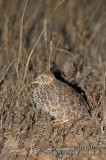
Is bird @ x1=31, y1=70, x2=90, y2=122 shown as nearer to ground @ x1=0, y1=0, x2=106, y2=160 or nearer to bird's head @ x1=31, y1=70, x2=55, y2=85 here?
bird's head @ x1=31, y1=70, x2=55, y2=85

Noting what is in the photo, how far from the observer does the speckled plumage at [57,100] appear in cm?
456

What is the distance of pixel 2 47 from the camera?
7.32 meters

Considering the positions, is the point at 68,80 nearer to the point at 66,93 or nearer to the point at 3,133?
the point at 66,93

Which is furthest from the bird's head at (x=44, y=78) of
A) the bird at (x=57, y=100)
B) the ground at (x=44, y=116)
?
the ground at (x=44, y=116)

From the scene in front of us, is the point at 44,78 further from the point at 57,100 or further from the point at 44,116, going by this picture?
the point at 44,116

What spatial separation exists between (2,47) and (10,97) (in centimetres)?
288

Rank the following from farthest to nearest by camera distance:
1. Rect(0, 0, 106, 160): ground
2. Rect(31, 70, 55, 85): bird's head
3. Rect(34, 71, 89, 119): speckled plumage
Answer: Rect(31, 70, 55, 85): bird's head
Rect(34, 71, 89, 119): speckled plumage
Rect(0, 0, 106, 160): ground

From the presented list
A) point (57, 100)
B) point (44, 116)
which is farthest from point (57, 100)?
point (44, 116)

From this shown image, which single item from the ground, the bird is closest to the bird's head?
the bird

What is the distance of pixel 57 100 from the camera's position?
457 centimetres

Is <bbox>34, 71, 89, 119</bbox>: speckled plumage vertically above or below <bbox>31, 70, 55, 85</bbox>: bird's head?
below

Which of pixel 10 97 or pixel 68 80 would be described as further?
pixel 68 80

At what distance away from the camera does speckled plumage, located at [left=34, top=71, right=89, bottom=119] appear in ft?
15.0

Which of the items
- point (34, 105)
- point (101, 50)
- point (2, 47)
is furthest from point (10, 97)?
point (101, 50)
